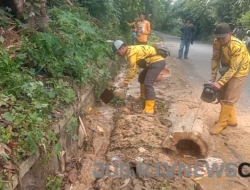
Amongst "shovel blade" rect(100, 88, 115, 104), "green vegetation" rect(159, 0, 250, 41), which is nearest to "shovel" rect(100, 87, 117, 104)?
"shovel blade" rect(100, 88, 115, 104)

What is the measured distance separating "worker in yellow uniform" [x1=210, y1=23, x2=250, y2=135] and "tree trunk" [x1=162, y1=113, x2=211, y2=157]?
2.74ft

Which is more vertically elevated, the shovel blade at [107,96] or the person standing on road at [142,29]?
the person standing on road at [142,29]

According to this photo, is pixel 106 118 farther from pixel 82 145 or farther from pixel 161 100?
pixel 161 100

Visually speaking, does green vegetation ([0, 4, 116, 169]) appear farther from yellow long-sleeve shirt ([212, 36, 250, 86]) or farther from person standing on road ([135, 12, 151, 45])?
person standing on road ([135, 12, 151, 45])

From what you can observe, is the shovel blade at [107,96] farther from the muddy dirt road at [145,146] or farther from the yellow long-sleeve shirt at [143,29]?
the yellow long-sleeve shirt at [143,29]

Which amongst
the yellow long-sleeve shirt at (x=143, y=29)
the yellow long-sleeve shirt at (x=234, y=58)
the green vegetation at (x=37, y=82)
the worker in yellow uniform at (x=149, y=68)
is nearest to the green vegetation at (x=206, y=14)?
the yellow long-sleeve shirt at (x=143, y=29)

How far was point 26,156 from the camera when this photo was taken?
7.98ft

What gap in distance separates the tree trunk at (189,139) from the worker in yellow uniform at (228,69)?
83 cm

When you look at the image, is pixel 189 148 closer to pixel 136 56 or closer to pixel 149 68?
pixel 149 68

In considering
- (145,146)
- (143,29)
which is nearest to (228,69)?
(145,146)

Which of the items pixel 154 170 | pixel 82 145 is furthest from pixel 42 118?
pixel 154 170

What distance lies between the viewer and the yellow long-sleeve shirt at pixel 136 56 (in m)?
5.04

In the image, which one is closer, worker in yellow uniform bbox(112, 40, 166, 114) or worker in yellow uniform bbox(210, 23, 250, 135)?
worker in yellow uniform bbox(210, 23, 250, 135)

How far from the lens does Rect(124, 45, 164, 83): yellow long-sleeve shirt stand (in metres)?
5.04
